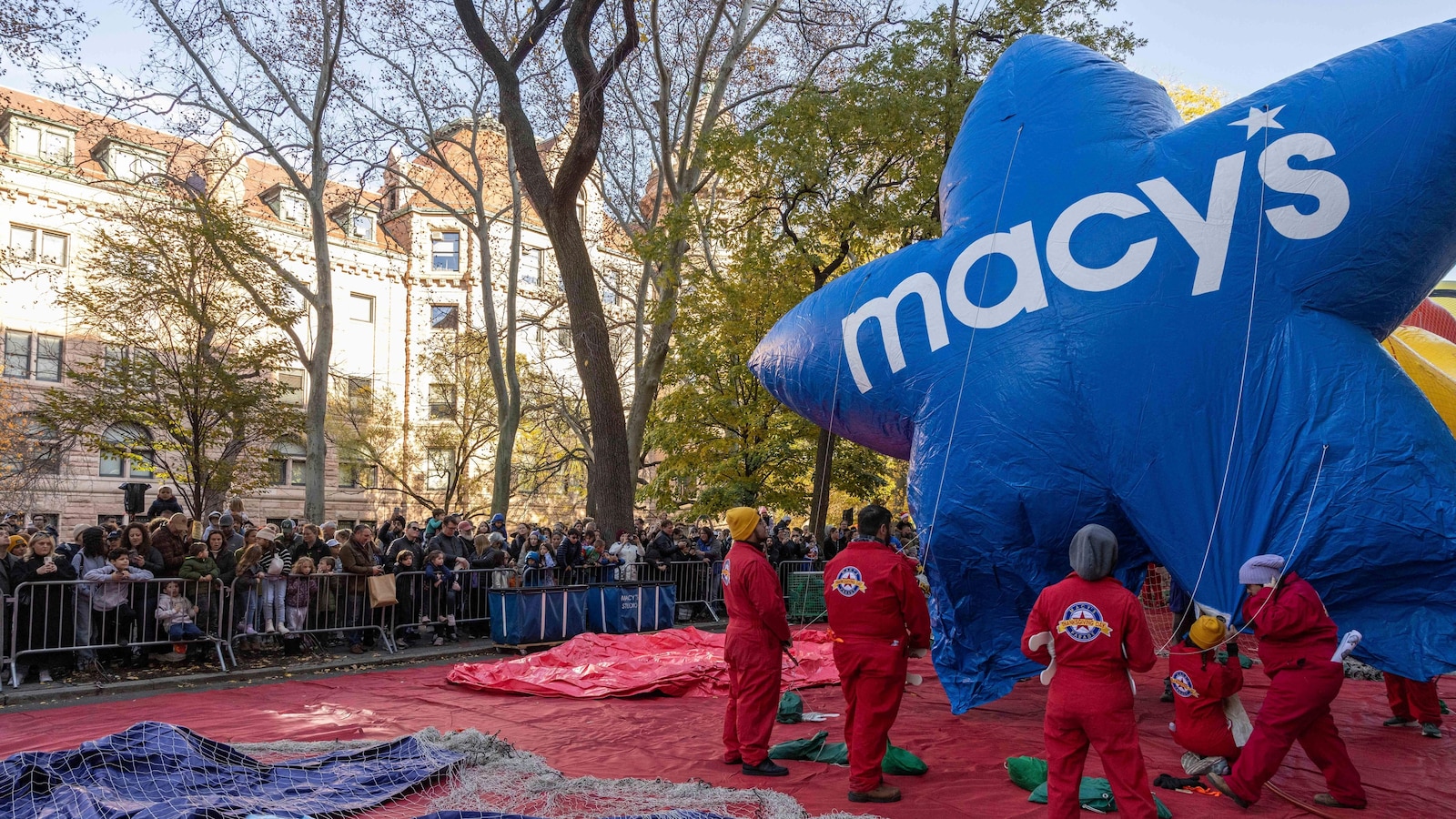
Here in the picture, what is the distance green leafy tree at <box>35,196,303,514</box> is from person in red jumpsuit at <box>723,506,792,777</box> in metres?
15.5

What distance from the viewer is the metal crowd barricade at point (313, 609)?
443 inches

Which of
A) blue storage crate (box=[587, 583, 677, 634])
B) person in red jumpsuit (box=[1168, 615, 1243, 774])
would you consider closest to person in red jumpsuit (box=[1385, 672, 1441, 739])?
person in red jumpsuit (box=[1168, 615, 1243, 774])

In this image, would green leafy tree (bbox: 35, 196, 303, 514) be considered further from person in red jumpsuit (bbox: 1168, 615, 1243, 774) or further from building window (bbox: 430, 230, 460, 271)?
building window (bbox: 430, 230, 460, 271)

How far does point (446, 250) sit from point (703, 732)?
3479cm

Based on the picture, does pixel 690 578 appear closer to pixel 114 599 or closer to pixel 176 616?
pixel 176 616

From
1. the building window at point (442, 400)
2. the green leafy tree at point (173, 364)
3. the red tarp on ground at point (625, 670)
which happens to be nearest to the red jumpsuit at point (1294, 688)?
the red tarp on ground at point (625, 670)

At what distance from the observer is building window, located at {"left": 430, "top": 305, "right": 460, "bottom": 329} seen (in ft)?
123

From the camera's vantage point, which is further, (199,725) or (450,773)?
(199,725)

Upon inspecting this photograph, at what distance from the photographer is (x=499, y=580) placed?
45.7 feet

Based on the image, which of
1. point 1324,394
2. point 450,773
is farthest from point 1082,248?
point 450,773

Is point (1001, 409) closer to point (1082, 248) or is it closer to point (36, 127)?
point (1082, 248)

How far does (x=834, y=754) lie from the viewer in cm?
706

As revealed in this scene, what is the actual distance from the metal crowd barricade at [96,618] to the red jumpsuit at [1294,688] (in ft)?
32.7

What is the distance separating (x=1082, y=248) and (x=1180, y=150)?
915mm
